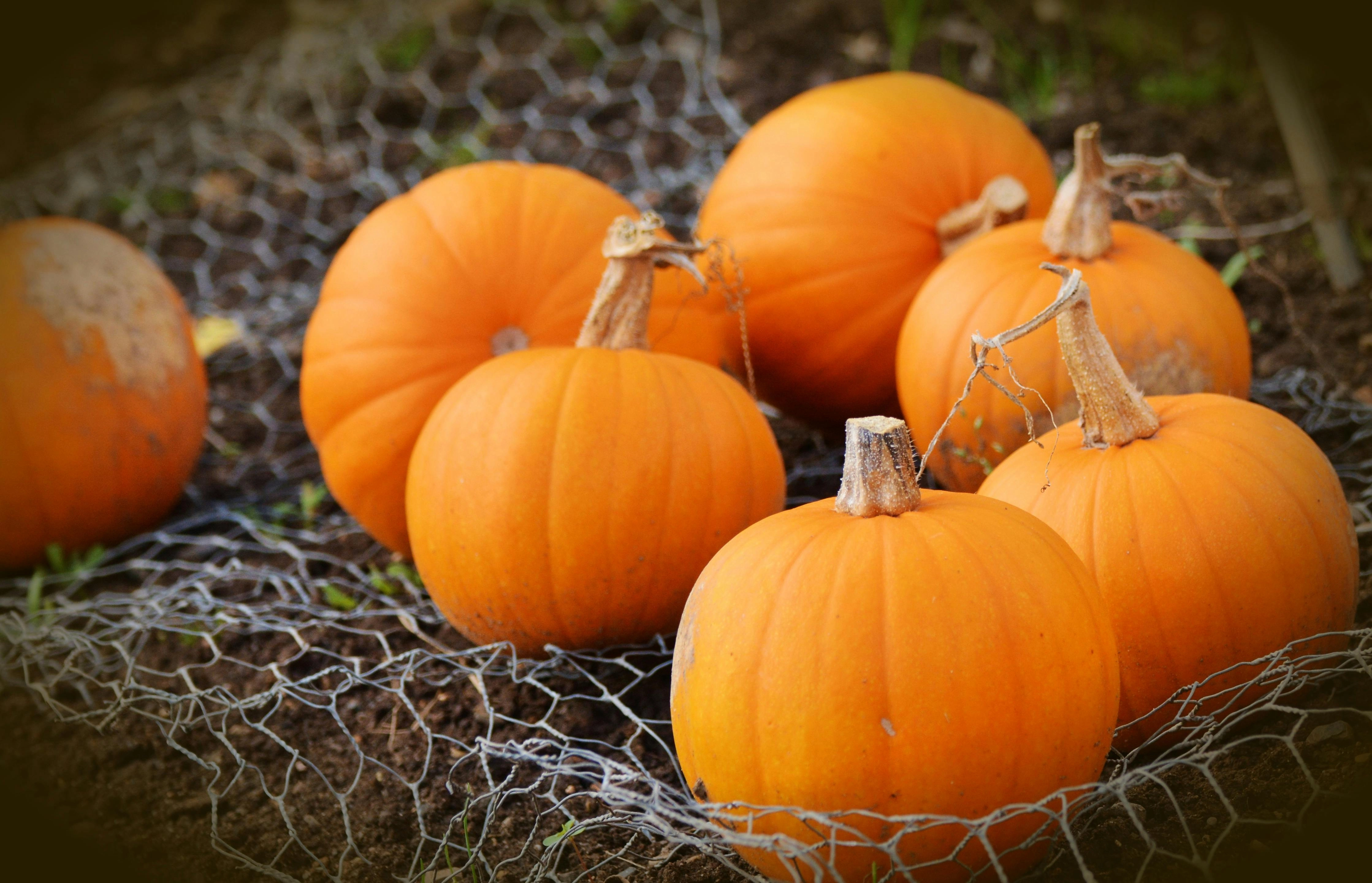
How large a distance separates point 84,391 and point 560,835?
1717 mm

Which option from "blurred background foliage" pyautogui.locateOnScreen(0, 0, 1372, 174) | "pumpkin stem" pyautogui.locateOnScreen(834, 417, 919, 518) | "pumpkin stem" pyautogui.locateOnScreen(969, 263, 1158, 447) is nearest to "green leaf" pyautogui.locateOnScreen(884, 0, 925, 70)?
"blurred background foliage" pyautogui.locateOnScreen(0, 0, 1372, 174)

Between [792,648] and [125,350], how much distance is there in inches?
80.0

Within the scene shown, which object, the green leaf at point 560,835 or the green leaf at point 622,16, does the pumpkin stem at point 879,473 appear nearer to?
the green leaf at point 560,835

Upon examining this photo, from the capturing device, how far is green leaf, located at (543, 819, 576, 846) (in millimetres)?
1521

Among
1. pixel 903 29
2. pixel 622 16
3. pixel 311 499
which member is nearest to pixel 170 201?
pixel 622 16

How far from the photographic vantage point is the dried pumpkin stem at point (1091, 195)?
2.00 meters

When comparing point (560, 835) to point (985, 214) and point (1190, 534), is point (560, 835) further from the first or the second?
point (985, 214)

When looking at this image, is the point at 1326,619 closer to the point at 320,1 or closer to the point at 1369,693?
the point at 1369,693

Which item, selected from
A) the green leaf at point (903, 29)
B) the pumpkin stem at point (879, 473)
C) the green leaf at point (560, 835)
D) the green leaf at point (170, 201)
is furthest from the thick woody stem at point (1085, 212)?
the green leaf at point (170, 201)

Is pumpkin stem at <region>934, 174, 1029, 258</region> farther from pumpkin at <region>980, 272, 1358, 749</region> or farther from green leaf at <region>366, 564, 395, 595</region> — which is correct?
green leaf at <region>366, 564, 395, 595</region>

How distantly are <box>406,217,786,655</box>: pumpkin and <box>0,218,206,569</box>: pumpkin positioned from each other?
1.10m

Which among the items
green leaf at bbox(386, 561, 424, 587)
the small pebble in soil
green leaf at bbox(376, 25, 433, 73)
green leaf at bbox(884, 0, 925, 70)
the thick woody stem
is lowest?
the small pebble in soil

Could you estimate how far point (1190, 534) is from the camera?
5.04 ft

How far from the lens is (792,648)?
1321 millimetres
